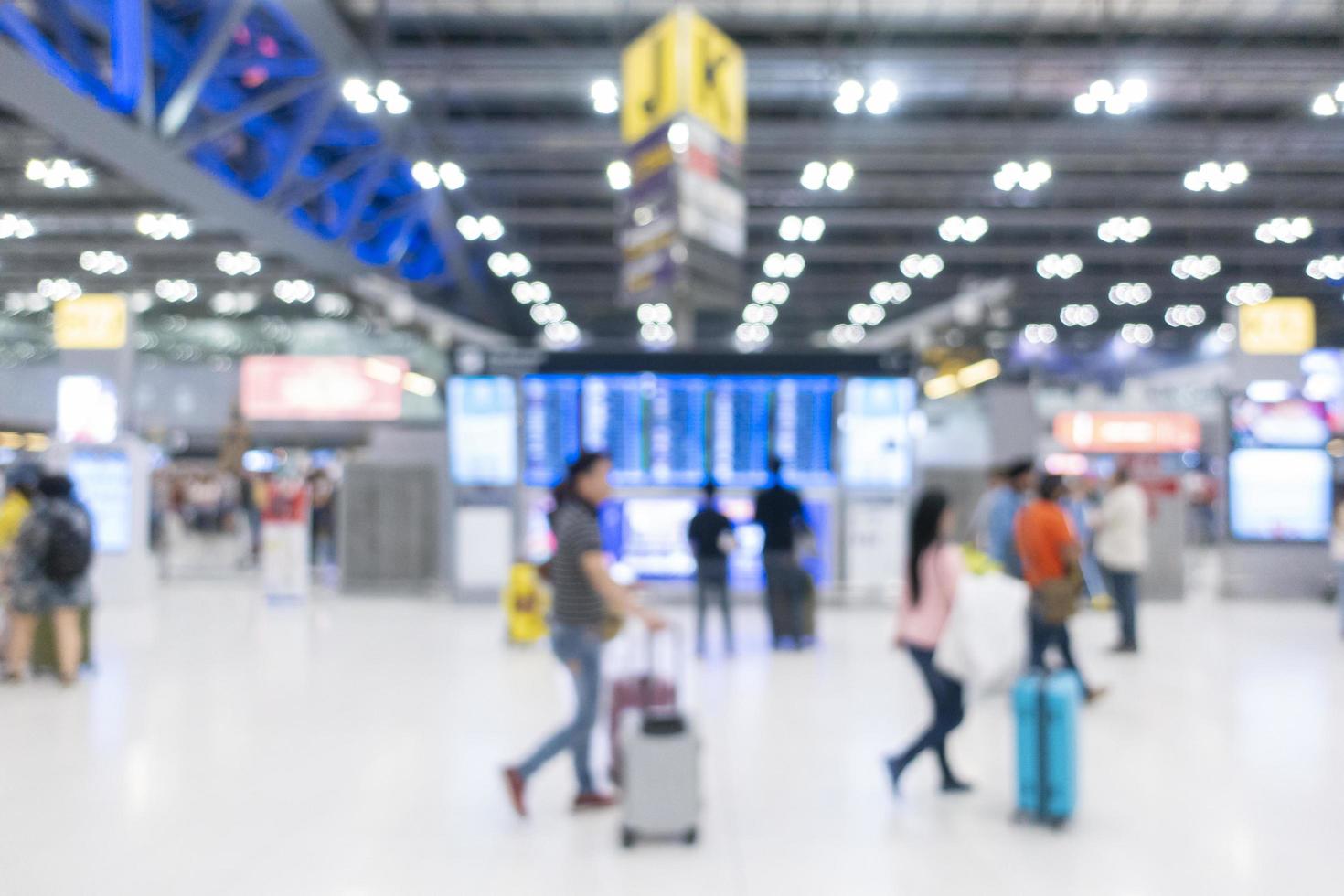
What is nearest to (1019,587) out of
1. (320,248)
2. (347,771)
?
(347,771)

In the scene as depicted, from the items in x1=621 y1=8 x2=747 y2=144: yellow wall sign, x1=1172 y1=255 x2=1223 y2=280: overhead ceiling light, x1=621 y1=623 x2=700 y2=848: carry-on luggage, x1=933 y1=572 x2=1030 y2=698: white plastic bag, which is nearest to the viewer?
x1=621 y1=623 x2=700 y2=848: carry-on luggage

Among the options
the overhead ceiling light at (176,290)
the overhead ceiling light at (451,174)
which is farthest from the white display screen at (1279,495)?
the overhead ceiling light at (176,290)

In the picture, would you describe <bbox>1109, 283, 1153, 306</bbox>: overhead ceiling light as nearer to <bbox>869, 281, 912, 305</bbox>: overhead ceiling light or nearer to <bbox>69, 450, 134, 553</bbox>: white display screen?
<bbox>869, 281, 912, 305</bbox>: overhead ceiling light

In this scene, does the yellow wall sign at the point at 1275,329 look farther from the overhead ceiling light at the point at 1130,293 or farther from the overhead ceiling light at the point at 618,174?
the overhead ceiling light at the point at 1130,293

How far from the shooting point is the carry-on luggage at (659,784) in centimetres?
511

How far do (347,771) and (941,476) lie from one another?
1245cm

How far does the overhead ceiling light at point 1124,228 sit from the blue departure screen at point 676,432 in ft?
38.8

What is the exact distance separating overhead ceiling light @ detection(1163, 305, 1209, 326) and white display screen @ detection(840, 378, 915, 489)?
77.1 ft

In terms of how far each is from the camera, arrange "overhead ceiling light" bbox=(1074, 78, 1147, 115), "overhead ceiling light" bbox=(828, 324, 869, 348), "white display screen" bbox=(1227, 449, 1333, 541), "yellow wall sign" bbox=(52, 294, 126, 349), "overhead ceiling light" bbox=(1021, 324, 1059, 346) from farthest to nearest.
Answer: "overhead ceiling light" bbox=(828, 324, 869, 348) < "overhead ceiling light" bbox=(1021, 324, 1059, 346) < "yellow wall sign" bbox=(52, 294, 126, 349) < "white display screen" bbox=(1227, 449, 1333, 541) < "overhead ceiling light" bbox=(1074, 78, 1147, 115)

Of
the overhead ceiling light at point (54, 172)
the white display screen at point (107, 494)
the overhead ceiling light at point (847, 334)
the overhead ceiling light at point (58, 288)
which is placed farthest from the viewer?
the overhead ceiling light at point (847, 334)

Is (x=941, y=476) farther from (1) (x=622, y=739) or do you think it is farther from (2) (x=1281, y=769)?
(1) (x=622, y=739)

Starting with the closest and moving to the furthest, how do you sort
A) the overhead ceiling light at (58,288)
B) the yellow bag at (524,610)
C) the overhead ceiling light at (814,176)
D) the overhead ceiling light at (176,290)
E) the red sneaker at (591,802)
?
1. the red sneaker at (591,802)
2. the yellow bag at (524,610)
3. the overhead ceiling light at (814,176)
4. the overhead ceiling light at (58,288)
5. the overhead ceiling light at (176,290)

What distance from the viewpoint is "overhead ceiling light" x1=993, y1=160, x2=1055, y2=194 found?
17938mm

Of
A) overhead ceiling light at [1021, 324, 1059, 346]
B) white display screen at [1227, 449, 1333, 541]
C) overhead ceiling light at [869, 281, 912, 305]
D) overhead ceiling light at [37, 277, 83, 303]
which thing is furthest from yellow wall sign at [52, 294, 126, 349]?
overhead ceiling light at [1021, 324, 1059, 346]
